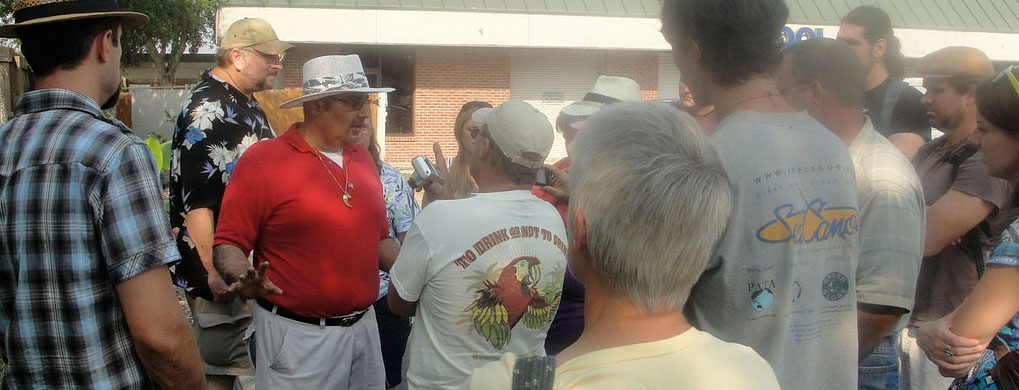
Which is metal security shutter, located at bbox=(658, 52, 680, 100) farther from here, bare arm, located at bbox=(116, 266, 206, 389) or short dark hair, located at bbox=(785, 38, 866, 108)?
bare arm, located at bbox=(116, 266, 206, 389)

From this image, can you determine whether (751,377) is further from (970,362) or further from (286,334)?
(286,334)

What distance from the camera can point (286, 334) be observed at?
346 cm

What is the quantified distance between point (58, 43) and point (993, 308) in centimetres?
279

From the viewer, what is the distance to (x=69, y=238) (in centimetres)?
231

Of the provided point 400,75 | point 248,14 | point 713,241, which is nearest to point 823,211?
point 713,241

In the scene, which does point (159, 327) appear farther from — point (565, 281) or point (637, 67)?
point (637, 67)

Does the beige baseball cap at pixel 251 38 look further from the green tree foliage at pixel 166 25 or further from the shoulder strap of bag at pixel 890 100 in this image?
the green tree foliage at pixel 166 25

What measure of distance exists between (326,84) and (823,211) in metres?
2.37

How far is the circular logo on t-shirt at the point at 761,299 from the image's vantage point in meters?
2.07

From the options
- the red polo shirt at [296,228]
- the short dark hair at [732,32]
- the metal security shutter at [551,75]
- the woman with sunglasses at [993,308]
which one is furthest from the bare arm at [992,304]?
the metal security shutter at [551,75]

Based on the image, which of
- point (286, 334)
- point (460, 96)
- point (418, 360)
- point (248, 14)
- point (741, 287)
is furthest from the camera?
point (460, 96)

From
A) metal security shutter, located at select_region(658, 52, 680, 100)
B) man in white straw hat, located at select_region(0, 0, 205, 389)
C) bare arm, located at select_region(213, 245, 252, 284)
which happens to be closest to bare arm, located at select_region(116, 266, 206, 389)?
man in white straw hat, located at select_region(0, 0, 205, 389)

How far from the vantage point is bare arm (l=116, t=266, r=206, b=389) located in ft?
7.68

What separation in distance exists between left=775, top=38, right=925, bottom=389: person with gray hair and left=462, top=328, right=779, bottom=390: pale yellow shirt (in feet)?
2.89
